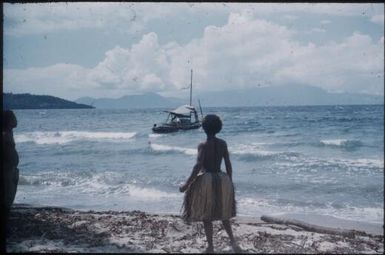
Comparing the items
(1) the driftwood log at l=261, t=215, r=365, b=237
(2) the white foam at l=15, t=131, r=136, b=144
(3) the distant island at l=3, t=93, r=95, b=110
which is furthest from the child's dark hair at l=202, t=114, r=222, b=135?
(3) the distant island at l=3, t=93, r=95, b=110

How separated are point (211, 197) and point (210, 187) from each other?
13cm

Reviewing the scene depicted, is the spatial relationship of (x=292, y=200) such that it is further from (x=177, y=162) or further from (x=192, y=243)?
(x=177, y=162)

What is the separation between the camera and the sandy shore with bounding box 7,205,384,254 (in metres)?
5.67

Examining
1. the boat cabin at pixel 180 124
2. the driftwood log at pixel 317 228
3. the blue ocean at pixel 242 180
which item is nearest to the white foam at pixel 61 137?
the boat cabin at pixel 180 124

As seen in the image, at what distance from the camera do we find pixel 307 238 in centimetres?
625

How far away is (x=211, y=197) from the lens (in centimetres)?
530

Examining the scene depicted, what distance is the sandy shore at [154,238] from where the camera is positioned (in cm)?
567

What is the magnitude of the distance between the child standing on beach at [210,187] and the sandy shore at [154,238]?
0.56 metres

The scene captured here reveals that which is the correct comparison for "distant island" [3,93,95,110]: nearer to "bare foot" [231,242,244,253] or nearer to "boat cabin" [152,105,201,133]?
"boat cabin" [152,105,201,133]

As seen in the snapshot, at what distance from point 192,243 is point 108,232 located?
1484 mm

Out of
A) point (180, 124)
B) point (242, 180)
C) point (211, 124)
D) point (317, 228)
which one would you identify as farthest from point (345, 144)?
point (211, 124)

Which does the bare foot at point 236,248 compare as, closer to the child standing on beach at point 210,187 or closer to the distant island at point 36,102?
the child standing on beach at point 210,187

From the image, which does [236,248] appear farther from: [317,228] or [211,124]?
[317,228]

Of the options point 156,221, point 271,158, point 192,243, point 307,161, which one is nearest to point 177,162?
point 271,158
